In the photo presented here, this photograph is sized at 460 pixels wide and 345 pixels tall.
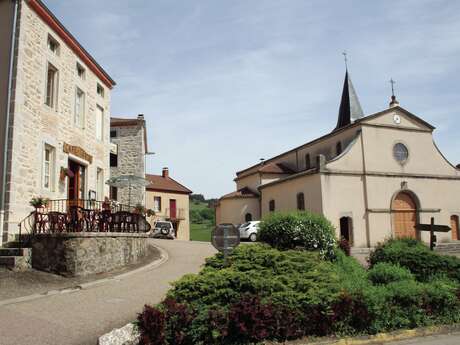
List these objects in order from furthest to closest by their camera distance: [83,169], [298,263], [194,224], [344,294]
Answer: [194,224], [83,169], [298,263], [344,294]

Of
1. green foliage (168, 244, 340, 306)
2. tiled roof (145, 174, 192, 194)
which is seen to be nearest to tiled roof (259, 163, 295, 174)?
tiled roof (145, 174, 192, 194)

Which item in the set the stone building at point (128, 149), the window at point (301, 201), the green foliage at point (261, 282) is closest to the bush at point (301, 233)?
the green foliage at point (261, 282)

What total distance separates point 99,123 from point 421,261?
578 inches

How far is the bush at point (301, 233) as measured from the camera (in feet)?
38.5

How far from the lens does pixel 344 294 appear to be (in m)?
6.96

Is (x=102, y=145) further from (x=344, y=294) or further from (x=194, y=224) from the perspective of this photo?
(x=194, y=224)

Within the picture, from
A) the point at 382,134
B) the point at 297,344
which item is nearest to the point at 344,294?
the point at 297,344

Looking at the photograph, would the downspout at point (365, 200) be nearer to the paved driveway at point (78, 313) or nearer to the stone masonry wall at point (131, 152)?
the stone masonry wall at point (131, 152)

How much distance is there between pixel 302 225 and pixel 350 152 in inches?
687

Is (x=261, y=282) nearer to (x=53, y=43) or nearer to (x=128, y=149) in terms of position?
(x=53, y=43)

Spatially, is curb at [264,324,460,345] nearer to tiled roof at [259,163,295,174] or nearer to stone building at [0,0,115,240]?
stone building at [0,0,115,240]

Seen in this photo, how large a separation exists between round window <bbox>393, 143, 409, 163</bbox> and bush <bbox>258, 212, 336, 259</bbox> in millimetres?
19311

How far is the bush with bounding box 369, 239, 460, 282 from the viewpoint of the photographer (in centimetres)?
981

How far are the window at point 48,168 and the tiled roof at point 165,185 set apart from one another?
1083 inches
